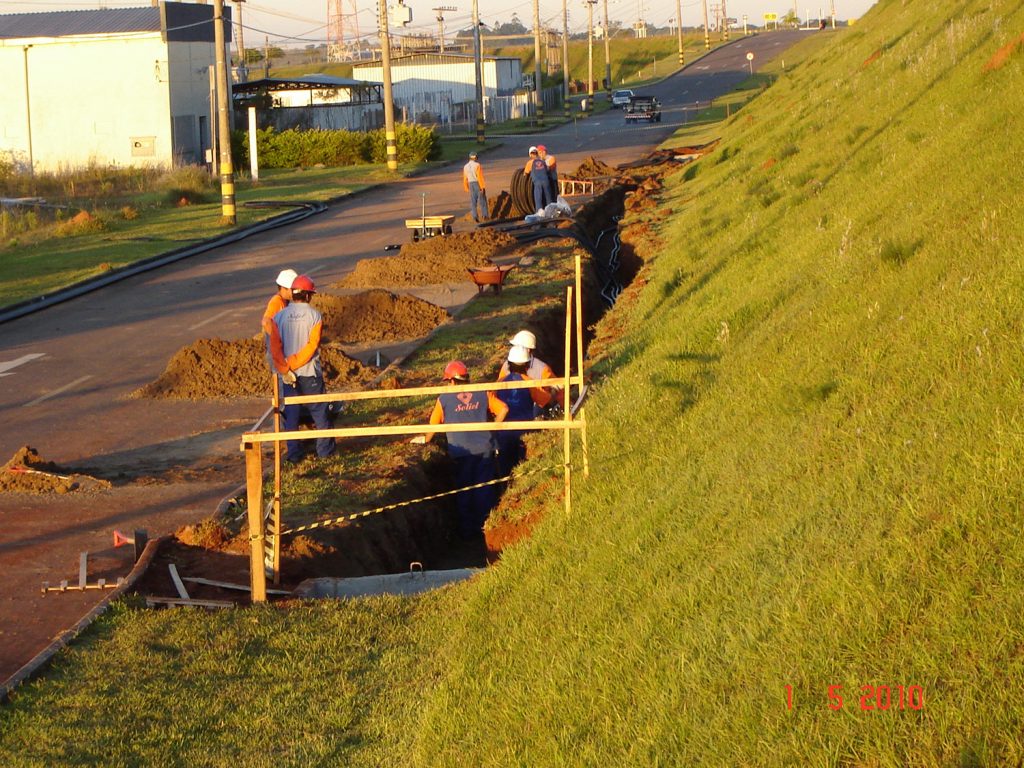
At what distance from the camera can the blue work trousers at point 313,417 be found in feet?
38.5

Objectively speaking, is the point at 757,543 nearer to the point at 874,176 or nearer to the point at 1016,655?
the point at 1016,655

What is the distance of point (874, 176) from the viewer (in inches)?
520

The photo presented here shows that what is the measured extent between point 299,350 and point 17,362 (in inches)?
290

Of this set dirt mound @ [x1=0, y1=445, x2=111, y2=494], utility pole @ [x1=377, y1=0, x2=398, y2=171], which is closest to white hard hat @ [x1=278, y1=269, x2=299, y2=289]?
dirt mound @ [x1=0, y1=445, x2=111, y2=494]

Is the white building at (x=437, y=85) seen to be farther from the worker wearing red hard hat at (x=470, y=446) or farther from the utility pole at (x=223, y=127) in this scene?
the worker wearing red hard hat at (x=470, y=446)

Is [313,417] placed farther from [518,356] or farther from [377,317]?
[377,317]

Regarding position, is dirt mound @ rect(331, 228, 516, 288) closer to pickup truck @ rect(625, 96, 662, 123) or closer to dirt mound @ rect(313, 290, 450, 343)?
dirt mound @ rect(313, 290, 450, 343)

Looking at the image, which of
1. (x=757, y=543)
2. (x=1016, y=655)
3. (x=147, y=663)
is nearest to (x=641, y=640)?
(x=757, y=543)

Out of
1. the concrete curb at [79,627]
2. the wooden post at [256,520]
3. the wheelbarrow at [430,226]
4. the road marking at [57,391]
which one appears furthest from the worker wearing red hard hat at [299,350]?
the wheelbarrow at [430,226]

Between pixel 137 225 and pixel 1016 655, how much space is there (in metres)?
32.5

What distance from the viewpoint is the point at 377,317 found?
1877 centimetres

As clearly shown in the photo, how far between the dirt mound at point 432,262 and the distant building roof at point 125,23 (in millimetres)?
29527

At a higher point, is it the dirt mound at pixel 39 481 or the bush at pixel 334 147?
the bush at pixel 334 147

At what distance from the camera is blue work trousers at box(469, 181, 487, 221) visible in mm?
30672
